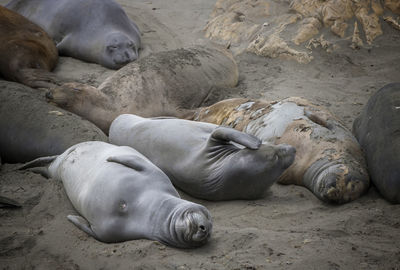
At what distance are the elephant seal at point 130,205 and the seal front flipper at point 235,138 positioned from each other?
2.01ft

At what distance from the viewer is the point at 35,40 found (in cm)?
662

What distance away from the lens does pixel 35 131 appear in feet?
14.9

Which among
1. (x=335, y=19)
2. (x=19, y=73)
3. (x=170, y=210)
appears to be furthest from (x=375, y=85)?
(x=19, y=73)

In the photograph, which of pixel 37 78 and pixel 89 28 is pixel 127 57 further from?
pixel 37 78

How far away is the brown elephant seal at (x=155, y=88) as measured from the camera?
17.4 ft

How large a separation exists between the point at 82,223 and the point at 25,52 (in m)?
3.74

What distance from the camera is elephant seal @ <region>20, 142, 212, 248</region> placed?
9.30 feet

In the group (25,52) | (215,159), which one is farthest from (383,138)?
(25,52)

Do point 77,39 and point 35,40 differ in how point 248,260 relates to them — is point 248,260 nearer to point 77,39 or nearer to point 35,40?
point 35,40

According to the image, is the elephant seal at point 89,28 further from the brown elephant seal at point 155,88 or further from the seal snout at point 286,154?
the seal snout at point 286,154

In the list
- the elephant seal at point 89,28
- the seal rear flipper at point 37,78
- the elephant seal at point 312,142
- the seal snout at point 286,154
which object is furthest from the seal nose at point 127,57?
the seal snout at point 286,154

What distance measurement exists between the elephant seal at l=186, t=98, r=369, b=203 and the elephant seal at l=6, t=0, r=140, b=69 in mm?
2977

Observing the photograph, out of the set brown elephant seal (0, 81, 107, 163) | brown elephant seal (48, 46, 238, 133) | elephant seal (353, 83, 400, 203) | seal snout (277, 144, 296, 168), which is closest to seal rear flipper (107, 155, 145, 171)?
seal snout (277, 144, 296, 168)

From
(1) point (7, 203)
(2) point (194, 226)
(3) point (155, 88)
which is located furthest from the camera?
(3) point (155, 88)
